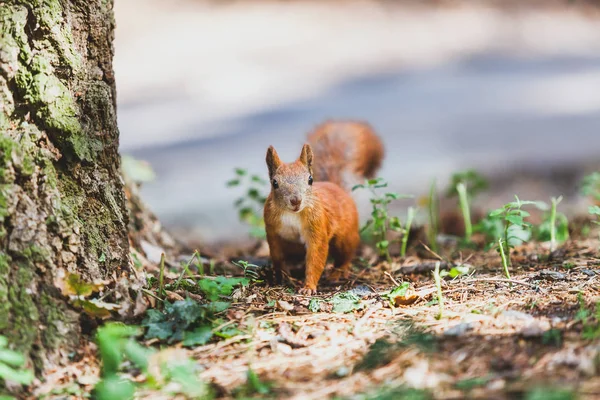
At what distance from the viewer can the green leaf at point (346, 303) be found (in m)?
2.26

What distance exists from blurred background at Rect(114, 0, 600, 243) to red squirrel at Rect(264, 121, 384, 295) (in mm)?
1499

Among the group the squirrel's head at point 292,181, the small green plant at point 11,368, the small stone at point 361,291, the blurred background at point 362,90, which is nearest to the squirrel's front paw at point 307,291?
the small stone at point 361,291

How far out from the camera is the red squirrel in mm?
2709

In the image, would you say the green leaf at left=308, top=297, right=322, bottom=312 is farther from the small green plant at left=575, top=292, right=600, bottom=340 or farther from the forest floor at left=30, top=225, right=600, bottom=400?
the small green plant at left=575, top=292, right=600, bottom=340

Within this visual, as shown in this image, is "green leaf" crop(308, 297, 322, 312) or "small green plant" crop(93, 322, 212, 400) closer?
Result: "small green plant" crop(93, 322, 212, 400)

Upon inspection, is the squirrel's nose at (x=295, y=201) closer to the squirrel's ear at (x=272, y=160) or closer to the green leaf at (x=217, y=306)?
the squirrel's ear at (x=272, y=160)

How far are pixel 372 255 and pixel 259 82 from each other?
471 centimetres

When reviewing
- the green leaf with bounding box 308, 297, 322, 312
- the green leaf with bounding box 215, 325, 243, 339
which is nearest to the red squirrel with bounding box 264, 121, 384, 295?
the green leaf with bounding box 308, 297, 322, 312

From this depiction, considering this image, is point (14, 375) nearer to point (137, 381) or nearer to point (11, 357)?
point (11, 357)

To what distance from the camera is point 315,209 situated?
279cm

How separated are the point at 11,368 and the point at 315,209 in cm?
139

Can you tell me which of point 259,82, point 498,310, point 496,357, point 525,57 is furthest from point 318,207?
point 525,57

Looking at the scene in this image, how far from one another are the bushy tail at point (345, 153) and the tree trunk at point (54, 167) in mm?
1331

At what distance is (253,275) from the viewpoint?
276cm
